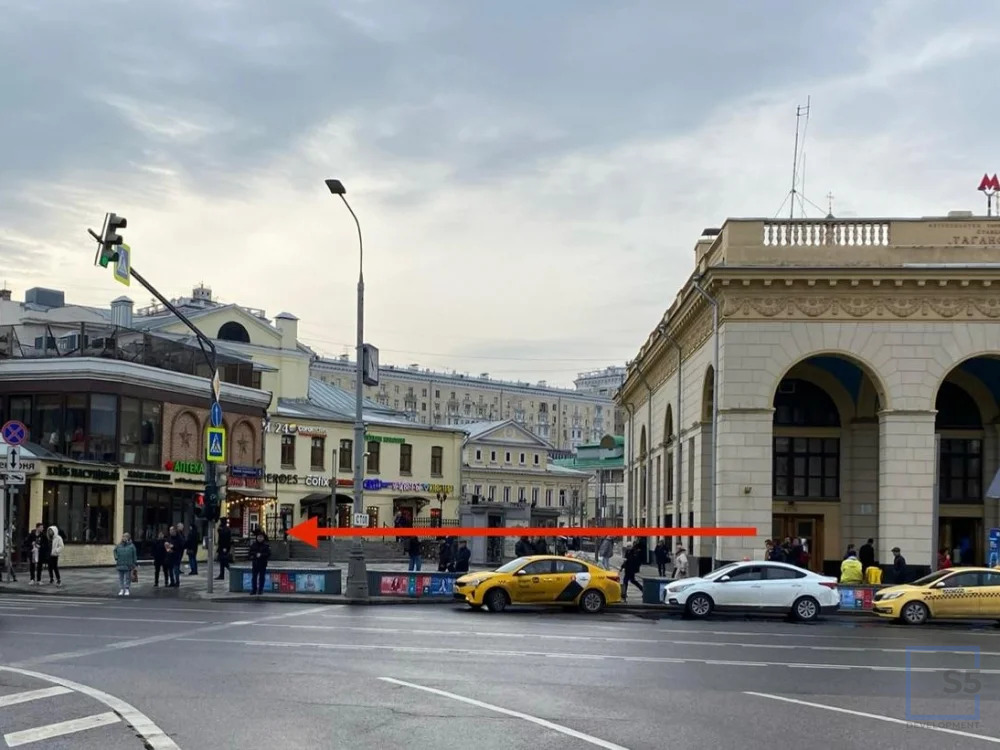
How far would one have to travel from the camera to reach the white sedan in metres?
28.7

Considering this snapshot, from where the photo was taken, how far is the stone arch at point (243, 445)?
56250 millimetres

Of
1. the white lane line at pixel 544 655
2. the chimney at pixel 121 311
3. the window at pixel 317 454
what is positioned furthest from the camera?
the chimney at pixel 121 311

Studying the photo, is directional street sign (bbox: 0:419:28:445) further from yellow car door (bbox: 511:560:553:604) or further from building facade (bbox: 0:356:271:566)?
yellow car door (bbox: 511:560:553:604)

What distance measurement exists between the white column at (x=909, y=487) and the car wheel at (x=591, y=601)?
35.8 feet

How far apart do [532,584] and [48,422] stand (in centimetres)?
2605

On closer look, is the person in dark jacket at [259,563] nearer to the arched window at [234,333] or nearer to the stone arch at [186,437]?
the stone arch at [186,437]

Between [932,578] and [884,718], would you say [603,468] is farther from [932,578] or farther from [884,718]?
[884,718]

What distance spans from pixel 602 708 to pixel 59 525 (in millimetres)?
36400

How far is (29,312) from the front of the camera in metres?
78.1

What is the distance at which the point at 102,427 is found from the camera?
48406 millimetres

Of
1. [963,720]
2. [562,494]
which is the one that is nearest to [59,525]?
[963,720]

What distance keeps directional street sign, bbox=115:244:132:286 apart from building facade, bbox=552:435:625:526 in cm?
6139

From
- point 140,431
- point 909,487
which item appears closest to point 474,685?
point 909,487

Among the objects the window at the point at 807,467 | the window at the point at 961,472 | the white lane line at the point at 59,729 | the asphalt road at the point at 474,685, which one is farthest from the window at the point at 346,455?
the white lane line at the point at 59,729
